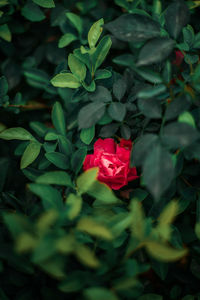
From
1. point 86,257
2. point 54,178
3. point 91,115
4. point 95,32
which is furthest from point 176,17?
point 86,257

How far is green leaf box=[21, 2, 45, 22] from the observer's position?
1050mm

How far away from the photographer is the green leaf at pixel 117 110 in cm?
79

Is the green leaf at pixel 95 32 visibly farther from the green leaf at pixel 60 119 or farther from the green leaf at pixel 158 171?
the green leaf at pixel 158 171

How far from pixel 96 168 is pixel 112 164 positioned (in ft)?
0.55

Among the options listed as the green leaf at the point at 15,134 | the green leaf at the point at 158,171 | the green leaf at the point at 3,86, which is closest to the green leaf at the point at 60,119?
the green leaf at the point at 15,134

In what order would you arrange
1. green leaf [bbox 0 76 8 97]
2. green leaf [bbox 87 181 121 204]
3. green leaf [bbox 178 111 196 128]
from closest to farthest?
green leaf [bbox 178 111 196 128]
green leaf [bbox 87 181 121 204]
green leaf [bbox 0 76 8 97]

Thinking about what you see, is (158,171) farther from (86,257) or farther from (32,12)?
(32,12)

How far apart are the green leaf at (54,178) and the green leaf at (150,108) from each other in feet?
0.94

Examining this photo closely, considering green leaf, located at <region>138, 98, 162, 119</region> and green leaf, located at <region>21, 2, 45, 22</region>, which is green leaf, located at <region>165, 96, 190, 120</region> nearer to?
green leaf, located at <region>138, 98, 162, 119</region>

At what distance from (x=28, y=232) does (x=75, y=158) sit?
1.04 ft

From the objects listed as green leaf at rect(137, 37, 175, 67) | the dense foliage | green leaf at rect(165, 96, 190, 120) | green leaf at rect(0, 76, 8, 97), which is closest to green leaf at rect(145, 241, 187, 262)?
the dense foliage

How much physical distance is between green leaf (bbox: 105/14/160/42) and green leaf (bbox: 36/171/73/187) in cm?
41

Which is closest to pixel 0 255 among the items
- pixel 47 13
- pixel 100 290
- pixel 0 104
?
pixel 100 290

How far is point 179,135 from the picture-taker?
0.62 meters
